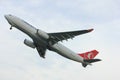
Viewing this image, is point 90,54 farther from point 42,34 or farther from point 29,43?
point 42,34

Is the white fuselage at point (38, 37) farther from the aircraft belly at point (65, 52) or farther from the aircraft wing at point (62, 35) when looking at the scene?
the aircraft wing at point (62, 35)

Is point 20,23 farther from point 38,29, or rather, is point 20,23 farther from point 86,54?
point 86,54

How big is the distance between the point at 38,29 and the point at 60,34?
4.58 m

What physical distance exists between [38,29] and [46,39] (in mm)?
2763

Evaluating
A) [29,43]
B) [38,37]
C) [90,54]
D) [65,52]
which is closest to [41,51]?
[29,43]

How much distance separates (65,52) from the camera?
79.3 meters

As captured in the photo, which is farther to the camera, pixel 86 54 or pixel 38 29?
pixel 86 54

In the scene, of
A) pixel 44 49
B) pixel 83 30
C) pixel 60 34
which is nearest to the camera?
pixel 83 30

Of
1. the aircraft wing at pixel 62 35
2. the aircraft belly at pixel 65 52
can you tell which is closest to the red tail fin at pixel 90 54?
the aircraft belly at pixel 65 52

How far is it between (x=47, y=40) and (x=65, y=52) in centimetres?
475

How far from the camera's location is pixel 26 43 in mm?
84688

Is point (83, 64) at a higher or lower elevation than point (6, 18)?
lower

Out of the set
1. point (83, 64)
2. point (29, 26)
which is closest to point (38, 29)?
point (29, 26)

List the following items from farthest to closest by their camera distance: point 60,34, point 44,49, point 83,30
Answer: point 44,49 < point 60,34 < point 83,30
